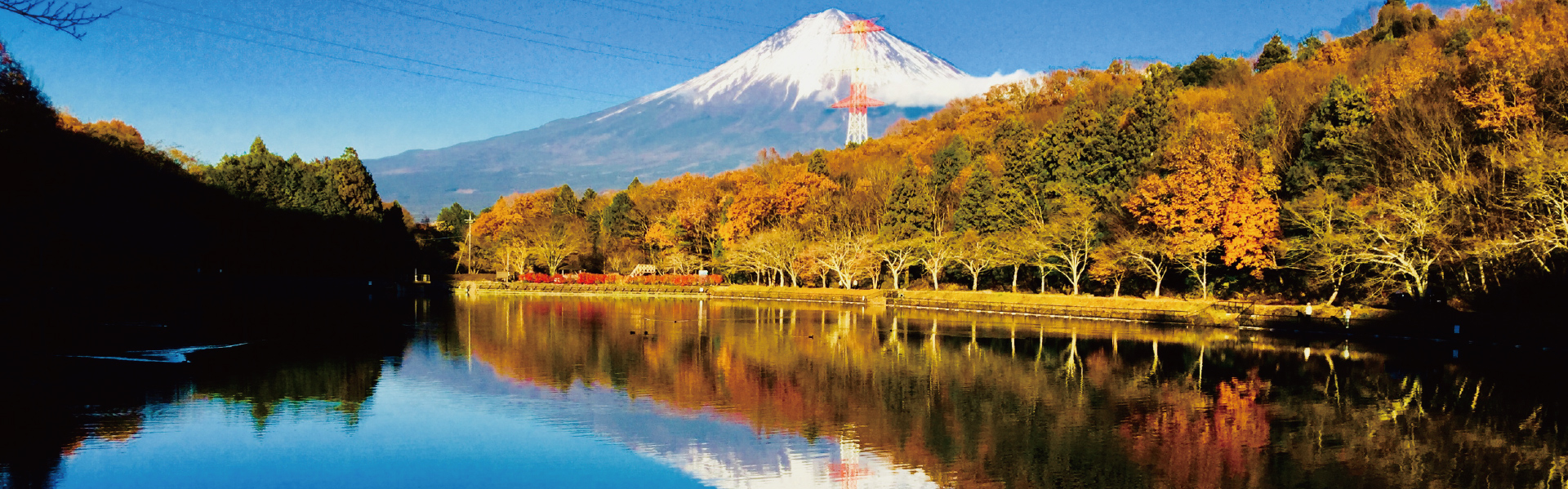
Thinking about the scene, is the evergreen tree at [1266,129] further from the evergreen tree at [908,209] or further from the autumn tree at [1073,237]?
the evergreen tree at [908,209]

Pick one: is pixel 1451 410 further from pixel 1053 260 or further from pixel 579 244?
pixel 579 244

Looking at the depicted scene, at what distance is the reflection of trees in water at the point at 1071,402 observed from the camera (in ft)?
40.9

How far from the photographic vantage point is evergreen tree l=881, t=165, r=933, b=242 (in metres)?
58.6

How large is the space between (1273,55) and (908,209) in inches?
1558

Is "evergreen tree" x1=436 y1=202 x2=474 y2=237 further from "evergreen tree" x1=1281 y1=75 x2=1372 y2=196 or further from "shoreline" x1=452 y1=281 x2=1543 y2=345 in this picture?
"evergreen tree" x1=1281 y1=75 x2=1372 y2=196

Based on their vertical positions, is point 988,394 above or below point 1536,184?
below

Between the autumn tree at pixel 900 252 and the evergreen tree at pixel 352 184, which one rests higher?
the evergreen tree at pixel 352 184

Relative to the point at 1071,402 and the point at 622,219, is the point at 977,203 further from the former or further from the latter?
the point at 622,219

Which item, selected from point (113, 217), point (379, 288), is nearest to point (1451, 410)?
point (113, 217)

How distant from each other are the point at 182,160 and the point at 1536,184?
8296 centimetres

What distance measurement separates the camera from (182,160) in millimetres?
75750

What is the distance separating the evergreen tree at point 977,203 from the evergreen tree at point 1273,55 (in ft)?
117

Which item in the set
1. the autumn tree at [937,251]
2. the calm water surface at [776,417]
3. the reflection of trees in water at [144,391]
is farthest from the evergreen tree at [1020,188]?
the reflection of trees in water at [144,391]

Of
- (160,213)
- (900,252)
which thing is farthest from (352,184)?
(900,252)
